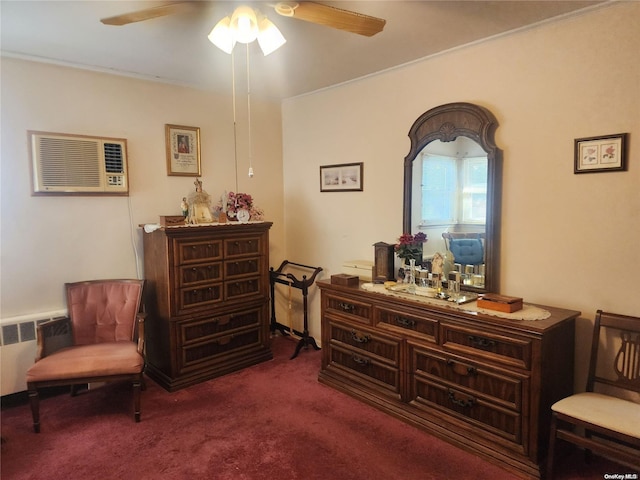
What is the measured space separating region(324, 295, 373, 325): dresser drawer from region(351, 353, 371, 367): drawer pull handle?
27 cm

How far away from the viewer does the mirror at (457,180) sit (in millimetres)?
2678

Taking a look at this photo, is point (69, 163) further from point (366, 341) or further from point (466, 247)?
point (466, 247)

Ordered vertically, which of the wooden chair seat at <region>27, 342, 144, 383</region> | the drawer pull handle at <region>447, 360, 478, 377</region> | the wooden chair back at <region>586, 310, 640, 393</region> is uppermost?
the wooden chair back at <region>586, 310, 640, 393</region>

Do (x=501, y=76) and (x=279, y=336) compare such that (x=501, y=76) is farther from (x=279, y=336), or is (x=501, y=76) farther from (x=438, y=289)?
(x=279, y=336)

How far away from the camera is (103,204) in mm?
3318

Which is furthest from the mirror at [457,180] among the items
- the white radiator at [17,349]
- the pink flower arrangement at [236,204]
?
the white radiator at [17,349]

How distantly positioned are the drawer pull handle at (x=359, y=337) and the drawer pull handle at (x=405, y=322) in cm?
30

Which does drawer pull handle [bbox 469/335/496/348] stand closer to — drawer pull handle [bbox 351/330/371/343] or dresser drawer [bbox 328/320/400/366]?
dresser drawer [bbox 328/320/400/366]

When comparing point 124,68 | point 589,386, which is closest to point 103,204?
point 124,68

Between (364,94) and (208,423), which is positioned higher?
(364,94)

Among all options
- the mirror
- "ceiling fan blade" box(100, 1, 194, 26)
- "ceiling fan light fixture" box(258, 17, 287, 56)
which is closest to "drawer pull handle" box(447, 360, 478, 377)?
the mirror

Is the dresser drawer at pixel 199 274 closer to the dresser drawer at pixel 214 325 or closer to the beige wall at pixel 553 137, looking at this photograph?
the dresser drawer at pixel 214 325

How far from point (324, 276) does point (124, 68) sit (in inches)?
97.4

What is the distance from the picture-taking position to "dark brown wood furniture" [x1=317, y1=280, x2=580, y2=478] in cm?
215
